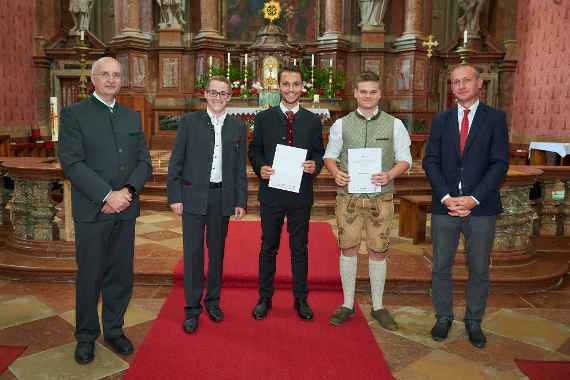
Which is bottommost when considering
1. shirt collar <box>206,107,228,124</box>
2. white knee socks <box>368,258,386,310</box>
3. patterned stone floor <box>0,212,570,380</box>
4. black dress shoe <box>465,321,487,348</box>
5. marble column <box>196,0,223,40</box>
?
patterned stone floor <box>0,212,570,380</box>

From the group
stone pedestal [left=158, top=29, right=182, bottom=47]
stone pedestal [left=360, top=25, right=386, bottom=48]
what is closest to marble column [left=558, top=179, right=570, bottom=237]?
stone pedestal [left=360, top=25, right=386, bottom=48]

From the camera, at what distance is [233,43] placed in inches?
538

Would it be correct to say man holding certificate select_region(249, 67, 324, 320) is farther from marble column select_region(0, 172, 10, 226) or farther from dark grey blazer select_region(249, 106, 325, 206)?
marble column select_region(0, 172, 10, 226)

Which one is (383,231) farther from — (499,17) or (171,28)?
(499,17)

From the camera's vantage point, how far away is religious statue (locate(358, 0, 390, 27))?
42.5 ft

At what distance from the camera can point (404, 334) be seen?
3688mm

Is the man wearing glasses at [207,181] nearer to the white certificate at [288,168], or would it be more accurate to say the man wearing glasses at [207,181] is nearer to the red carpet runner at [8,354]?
the white certificate at [288,168]

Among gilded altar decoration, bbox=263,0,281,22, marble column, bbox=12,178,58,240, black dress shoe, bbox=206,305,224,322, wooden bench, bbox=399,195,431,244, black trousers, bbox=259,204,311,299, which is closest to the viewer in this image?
black trousers, bbox=259,204,311,299

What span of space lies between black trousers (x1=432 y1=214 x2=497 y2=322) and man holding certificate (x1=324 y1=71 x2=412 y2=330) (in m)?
0.36

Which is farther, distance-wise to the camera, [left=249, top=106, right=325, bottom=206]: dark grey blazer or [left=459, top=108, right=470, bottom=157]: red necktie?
[left=249, top=106, right=325, bottom=206]: dark grey blazer

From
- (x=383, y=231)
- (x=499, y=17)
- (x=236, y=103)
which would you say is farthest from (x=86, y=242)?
(x=499, y=17)

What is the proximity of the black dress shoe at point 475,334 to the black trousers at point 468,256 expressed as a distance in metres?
0.04

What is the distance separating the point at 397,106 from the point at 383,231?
387 inches

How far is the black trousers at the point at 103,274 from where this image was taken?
125 inches
